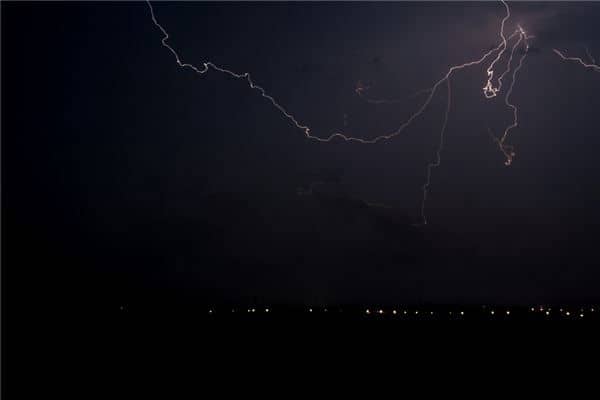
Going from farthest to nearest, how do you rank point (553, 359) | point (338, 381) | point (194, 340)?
point (194, 340) → point (553, 359) → point (338, 381)

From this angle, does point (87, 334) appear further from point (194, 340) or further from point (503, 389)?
point (503, 389)

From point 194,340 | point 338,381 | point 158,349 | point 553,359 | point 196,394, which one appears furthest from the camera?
point 194,340

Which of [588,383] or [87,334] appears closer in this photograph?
[588,383]

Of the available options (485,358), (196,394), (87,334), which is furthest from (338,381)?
(87,334)

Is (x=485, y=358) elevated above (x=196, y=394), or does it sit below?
above

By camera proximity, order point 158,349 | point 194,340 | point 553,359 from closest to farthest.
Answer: point 553,359, point 158,349, point 194,340

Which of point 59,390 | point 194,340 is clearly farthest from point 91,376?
point 194,340

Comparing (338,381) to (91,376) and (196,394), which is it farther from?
(91,376)

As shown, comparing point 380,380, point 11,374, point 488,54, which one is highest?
point 488,54

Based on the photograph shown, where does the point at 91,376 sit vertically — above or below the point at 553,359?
below
